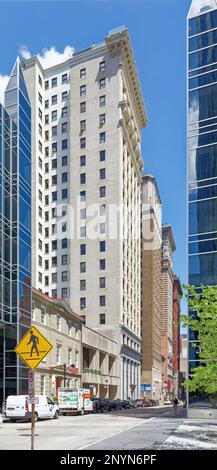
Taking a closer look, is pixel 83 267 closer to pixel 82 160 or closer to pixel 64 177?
pixel 64 177

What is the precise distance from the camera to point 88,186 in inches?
3509

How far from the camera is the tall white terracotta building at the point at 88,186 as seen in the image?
3361 inches

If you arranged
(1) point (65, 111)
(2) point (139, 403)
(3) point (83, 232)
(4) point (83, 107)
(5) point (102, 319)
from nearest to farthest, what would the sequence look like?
(2) point (139, 403), (5) point (102, 319), (3) point (83, 232), (4) point (83, 107), (1) point (65, 111)

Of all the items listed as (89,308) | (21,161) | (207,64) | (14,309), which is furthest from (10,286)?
(89,308)

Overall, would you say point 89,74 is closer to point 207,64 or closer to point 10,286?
point 207,64

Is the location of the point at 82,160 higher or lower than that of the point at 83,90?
lower

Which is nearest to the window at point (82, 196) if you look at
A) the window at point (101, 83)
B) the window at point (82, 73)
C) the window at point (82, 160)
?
the window at point (82, 160)

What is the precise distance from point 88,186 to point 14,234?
4648 centimetres

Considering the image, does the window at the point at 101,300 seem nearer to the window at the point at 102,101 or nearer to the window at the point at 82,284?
the window at the point at 82,284

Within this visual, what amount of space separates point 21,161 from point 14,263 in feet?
27.7

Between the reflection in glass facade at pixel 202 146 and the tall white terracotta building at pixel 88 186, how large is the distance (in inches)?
1553

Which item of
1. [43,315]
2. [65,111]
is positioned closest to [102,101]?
[65,111]

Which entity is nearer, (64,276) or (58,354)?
(58,354)

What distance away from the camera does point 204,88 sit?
44438mm
